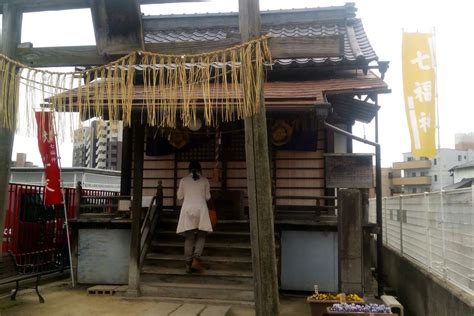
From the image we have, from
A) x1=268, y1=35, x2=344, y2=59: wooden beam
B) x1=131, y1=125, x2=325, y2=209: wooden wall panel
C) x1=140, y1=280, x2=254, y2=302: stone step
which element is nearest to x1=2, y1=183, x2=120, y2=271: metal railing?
x1=131, y1=125, x2=325, y2=209: wooden wall panel

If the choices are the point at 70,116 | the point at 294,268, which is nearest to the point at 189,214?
the point at 294,268

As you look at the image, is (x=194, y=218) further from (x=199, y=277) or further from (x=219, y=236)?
(x=219, y=236)

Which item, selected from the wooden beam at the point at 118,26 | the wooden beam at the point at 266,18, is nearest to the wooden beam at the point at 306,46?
the wooden beam at the point at 118,26

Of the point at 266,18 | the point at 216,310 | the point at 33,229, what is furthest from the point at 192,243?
the point at 266,18

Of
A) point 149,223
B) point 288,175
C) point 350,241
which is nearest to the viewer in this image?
point 350,241

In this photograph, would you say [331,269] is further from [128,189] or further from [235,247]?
[128,189]

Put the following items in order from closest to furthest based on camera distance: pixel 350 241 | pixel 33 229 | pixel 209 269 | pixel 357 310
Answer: pixel 357 310
pixel 350 241
pixel 209 269
pixel 33 229

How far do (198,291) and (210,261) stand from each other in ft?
2.58

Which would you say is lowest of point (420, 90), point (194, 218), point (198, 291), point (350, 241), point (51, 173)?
point (198, 291)

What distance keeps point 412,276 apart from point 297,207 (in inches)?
132

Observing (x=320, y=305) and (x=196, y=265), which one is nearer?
(x=320, y=305)

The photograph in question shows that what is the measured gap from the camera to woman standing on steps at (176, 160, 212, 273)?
835 cm

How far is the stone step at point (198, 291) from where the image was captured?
26.5 ft

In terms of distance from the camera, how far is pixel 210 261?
884 cm
